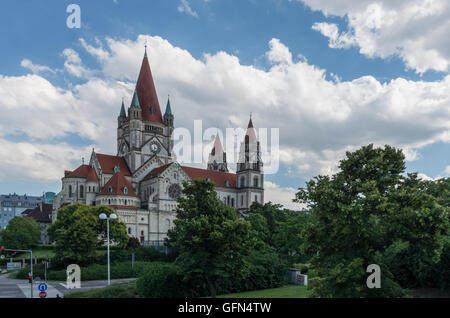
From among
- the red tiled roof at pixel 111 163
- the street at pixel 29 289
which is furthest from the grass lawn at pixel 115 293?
the red tiled roof at pixel 111 163

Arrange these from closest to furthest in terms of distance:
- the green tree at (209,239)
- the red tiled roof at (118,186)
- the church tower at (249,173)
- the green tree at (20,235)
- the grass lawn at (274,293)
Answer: the green tree at (209,239), the grass lawn at (274,293), the green tree at (20,235), the red tiled roof at (118,186), the church tower at (249,173)

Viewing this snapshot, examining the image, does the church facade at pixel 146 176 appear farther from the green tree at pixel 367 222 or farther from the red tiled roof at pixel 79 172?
the green tree at pixel 367 222

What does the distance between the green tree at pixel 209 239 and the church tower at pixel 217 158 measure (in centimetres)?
10736

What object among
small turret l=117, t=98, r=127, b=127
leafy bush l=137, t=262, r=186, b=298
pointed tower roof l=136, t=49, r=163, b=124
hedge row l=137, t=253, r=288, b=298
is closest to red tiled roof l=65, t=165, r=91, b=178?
small turret l=117, t=98, r=127, b=127

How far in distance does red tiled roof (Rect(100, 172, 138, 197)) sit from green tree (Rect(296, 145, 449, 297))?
6866cm

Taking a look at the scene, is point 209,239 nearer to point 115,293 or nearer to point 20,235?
point 115,293

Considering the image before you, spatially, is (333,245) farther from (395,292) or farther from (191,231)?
(191,231)

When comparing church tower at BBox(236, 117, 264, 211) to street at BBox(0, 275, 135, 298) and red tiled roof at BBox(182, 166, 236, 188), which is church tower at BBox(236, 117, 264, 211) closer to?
red tiled roof at BBox(182, 166, 236, 188)

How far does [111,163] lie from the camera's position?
3819 inches

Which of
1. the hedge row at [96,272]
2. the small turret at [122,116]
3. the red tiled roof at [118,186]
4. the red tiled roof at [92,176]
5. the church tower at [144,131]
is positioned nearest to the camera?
the hedge row at [96,272]

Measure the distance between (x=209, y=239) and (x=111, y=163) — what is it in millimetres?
71934

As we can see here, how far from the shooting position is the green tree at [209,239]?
99.5 ft

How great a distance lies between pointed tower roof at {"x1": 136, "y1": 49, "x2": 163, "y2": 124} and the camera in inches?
4186
